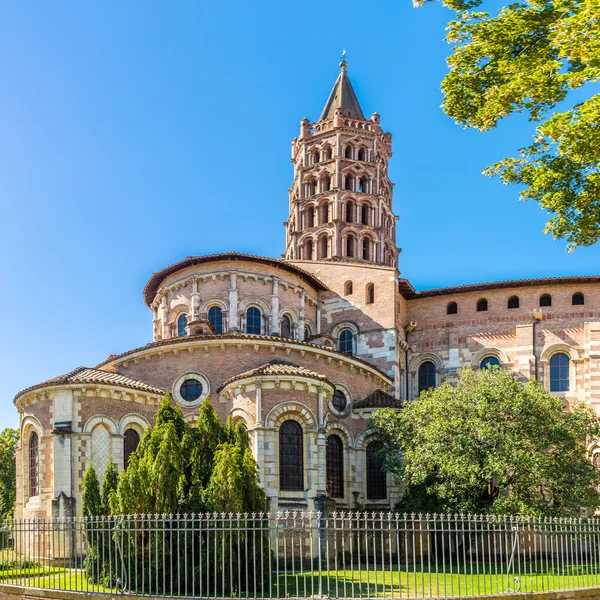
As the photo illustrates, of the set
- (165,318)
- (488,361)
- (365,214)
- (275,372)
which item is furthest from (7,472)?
(488,361)

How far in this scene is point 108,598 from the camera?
643 inches

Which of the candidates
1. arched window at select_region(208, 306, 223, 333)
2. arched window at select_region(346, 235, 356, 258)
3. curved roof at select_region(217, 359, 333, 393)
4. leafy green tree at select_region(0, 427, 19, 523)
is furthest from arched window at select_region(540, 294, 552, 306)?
leafy green tree at select_region(0, 427, 19, 523)

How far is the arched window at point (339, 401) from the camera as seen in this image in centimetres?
3153

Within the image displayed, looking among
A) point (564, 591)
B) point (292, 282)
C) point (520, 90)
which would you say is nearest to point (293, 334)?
point (292, 282)

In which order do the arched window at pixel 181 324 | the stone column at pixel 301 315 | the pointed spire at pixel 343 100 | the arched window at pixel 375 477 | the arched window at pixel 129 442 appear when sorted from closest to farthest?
1. the arched window at pixel 129 442
2. the arched window at pixel 375 477
3. the arched window at pixel 181 324
4. the stone column at pixel 301 315
5. the pointed spire at pixel 343 100

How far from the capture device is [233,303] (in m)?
35.3

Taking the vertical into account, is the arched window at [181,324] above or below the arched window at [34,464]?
above

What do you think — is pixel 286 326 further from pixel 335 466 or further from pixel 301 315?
pixel 335 466

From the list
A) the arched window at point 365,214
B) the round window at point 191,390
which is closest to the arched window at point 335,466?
the round window at point 191,390

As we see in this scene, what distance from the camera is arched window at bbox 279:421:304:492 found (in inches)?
1085

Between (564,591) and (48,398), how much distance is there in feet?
63.1

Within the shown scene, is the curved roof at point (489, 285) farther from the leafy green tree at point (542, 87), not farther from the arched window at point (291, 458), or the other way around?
the leafy green tree at point (542, 87)

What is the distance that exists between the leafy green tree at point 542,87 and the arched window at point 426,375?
2347cm

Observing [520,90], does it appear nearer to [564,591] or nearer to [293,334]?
[564,591]
